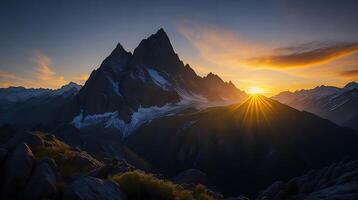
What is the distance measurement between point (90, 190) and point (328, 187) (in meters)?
17.5

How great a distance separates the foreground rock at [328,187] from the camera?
62.9 feet

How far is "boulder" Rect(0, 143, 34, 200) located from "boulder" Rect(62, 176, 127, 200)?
12.7ft

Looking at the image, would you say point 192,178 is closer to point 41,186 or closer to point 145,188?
point 145,188

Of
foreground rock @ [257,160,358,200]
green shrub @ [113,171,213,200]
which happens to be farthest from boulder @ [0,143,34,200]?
foreground rock @ [257,160,358,200]

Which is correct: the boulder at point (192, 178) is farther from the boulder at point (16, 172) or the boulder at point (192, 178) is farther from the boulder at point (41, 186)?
the boulder at point (41, 186)

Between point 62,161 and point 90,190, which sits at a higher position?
point 62,161

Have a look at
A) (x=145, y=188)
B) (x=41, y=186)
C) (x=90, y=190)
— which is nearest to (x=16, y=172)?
(x=41, y=186)

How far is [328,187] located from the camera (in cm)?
2577

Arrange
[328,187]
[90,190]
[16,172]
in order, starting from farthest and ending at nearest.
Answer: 1. [328,187]
2. [16,172]
3. [90,190]

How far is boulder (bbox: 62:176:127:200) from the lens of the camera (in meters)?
17.4

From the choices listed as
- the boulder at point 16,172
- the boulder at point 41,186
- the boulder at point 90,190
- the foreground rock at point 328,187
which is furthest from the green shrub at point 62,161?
the foreground rock at point 328,187

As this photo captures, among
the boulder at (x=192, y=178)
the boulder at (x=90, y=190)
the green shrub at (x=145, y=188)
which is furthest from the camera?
the boulder at (x=192, y=178)

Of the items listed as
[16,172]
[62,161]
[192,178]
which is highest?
[62,161]

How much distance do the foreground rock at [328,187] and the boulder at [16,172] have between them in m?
16.9
